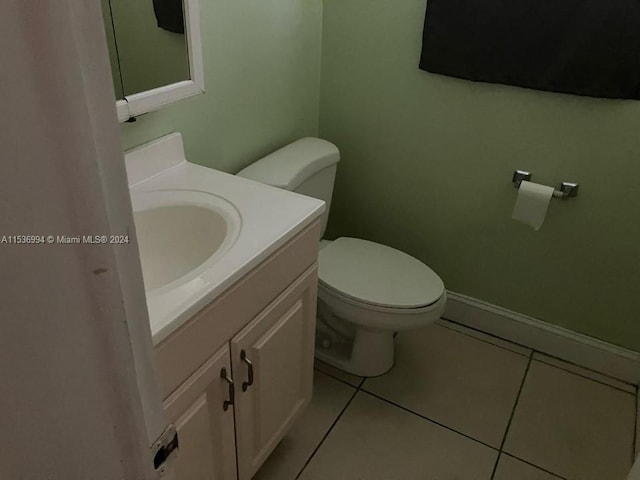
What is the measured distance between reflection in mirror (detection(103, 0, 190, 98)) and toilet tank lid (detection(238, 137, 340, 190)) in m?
0.38

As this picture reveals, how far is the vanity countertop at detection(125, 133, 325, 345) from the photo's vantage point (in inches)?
37.5

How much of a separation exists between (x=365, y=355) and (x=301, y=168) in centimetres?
73

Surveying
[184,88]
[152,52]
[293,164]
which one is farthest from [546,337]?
[152,52]

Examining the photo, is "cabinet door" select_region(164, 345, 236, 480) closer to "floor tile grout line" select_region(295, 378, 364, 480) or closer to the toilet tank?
"floor tile grout line" select_region(295, 378, 364, 480)

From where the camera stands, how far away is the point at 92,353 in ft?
1.33

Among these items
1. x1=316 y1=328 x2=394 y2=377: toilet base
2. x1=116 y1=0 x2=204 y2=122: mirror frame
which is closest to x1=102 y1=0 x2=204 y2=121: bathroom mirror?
x1=116 y1=0 x2=204 y2=122: mirror frame

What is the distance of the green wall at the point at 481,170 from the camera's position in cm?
174

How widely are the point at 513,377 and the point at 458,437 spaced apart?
1.30 feet

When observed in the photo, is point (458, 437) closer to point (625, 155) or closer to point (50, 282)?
point (625, 155)

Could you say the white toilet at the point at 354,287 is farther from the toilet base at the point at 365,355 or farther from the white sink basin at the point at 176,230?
the white sink basin at the point at 176,230

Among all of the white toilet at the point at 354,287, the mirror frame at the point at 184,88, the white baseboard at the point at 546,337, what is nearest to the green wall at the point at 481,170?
the white baseboard at the point at 546,337

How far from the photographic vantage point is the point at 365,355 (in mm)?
1935

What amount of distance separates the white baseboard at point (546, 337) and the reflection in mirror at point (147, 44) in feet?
4.75

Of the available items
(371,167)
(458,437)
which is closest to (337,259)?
(371,167)
